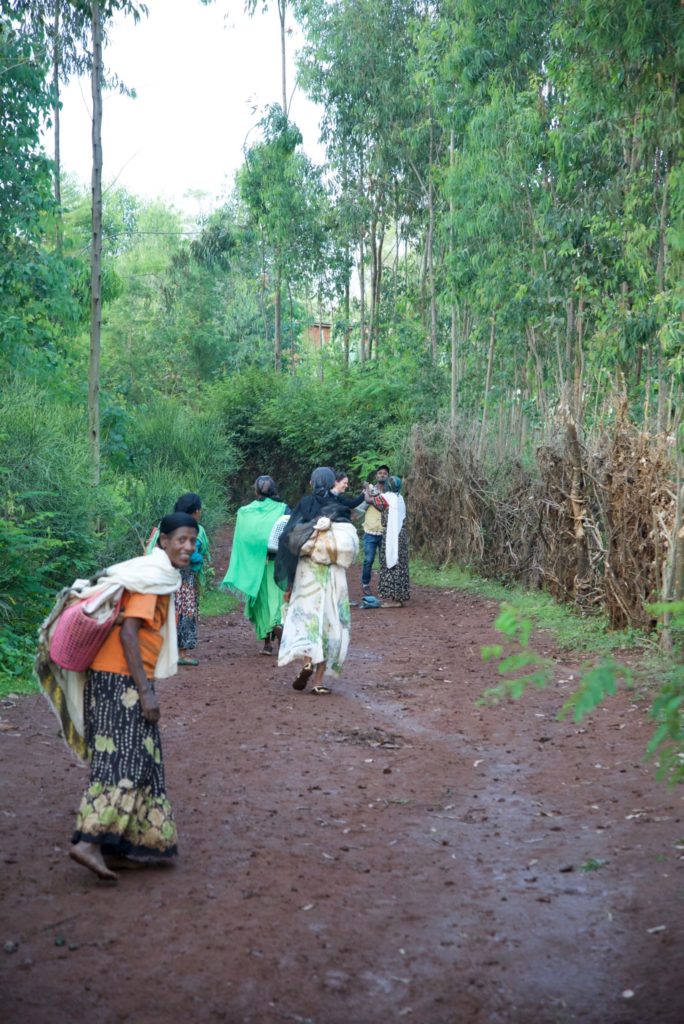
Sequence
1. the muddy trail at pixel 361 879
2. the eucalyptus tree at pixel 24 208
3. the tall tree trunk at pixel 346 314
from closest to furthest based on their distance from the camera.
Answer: the muddy trail at pixel 361 879, the eucalyptus tree at pixel 24 208, the tall tree trunk at pixel 346 314

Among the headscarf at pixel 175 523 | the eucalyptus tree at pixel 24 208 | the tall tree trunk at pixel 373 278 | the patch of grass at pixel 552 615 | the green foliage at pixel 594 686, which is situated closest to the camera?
the green foliage at pixel 594 686

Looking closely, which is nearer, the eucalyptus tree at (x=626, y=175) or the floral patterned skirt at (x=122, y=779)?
the floral patterned skirt at (x=122, y=779)

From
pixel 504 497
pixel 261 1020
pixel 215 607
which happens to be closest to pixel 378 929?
pixel 261 1020

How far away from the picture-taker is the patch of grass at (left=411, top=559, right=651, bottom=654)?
38.3 ft

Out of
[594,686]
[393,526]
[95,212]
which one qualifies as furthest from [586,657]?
[95,212]

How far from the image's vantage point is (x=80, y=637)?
204 inches

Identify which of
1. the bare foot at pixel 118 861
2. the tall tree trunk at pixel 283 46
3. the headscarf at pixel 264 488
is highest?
the tall tree trunk at pixel 283 46

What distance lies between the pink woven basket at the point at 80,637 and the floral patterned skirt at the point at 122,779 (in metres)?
0.13

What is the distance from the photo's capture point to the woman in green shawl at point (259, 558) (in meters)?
11.4

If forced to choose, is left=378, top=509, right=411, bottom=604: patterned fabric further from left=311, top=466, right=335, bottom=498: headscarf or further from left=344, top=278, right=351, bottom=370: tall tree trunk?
left=344, top=278, right=351, bottom=370: tall tree trunk

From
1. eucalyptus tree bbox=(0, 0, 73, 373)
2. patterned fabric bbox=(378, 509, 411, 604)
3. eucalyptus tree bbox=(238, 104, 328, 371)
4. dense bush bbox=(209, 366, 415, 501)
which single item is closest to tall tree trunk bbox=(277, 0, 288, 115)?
eucalyptus tree bbox=(238, 104, 328, 371)

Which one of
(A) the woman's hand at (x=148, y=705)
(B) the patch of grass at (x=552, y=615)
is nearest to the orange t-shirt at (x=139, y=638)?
(A) the woman's hand at (x=148, y=705)

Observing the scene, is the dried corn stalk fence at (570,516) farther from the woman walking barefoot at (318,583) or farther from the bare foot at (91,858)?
the bare foot at (91,858)

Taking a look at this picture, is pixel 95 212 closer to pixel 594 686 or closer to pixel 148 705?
pixel 148 705
